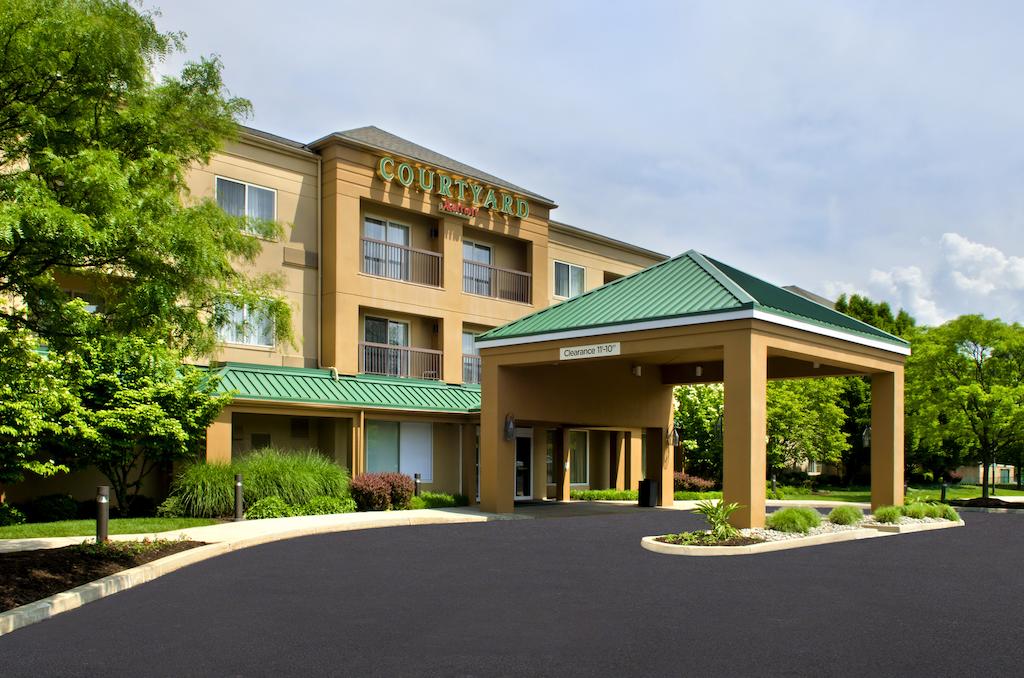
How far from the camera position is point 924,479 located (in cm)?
5075

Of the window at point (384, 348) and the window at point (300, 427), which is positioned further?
the window at point (384, 348)

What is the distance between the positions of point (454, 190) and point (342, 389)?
843cm

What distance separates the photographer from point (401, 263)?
30484 millimetres

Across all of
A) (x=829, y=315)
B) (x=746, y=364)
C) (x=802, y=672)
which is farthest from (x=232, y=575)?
(x=829, y=315)

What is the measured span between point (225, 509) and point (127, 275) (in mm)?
10162

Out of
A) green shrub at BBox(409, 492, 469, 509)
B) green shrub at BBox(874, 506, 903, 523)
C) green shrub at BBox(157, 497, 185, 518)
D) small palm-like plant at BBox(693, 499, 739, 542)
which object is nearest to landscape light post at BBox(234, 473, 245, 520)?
green shrub at BBox(157, 497, 185, 518)

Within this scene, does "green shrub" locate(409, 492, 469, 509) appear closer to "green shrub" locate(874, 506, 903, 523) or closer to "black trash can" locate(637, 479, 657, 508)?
"black trash can" locate(637, 479, 657, 508)

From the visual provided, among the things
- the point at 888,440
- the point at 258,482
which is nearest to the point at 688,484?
the point at 888,440

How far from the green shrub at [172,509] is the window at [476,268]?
13.8 m

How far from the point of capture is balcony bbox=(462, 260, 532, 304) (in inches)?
1282

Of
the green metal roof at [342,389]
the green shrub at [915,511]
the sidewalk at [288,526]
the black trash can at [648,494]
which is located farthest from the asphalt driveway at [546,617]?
the black trash can at [648,494]

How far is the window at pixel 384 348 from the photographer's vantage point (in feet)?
97.1

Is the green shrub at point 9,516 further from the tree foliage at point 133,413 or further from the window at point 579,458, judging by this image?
the window at point 579,458

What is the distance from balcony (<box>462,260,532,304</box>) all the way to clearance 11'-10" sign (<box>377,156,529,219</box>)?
6.58ft
